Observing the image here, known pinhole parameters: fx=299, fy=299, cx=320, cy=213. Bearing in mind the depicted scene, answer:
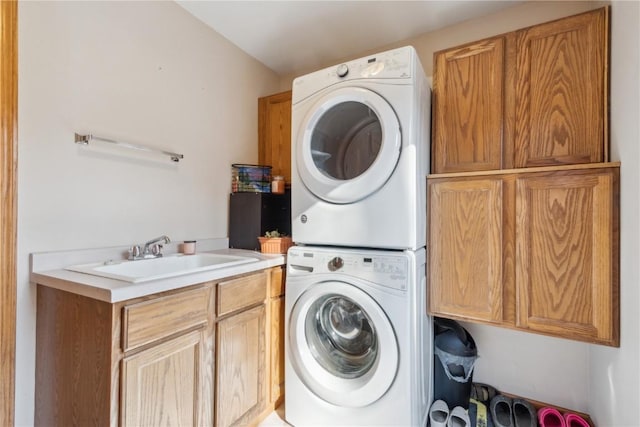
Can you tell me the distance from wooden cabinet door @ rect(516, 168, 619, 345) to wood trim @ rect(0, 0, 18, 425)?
→ 2140 mm

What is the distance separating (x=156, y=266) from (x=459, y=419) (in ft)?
5.89

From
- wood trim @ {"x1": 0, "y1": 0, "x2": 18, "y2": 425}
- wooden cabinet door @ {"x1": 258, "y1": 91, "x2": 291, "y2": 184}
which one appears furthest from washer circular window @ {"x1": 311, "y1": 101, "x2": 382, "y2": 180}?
wood trim @ {"x1": 0, "y1": 0, "x2": 18, "y2": 425}

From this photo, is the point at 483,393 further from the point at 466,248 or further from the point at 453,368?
the point at 466,248

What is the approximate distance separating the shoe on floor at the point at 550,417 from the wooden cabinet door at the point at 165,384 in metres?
1.75

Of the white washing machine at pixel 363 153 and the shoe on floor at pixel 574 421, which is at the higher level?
the white washing machine at pixel 363 153

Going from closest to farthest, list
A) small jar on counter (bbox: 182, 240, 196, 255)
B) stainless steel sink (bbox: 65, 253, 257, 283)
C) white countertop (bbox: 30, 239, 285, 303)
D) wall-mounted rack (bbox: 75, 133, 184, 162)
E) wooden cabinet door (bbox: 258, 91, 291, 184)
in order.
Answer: white countertop (bbox: 30, 239, 285, 303)
stainless steel sink (bbox: 65, 253, 257, 283)
wall-mounted rack (bbox: 75, 133, 184, 162)
small jar on counter (bbox: 182, 240, 196, 255)
wooden cabinet door (bbox: 258, 91, 291, 184)

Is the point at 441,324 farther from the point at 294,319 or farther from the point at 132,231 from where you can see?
the point at 132,231

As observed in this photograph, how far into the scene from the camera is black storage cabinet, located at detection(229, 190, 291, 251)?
2104 millimetres

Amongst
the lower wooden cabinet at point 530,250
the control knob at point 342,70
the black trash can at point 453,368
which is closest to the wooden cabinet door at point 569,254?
the lower wooden cabinet at point 530,250

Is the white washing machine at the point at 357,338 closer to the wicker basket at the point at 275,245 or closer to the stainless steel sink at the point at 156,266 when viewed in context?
the wicker basket at the point at 275,245

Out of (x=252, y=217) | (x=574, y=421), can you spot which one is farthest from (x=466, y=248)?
(x=252, y=217)

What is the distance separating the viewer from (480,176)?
1.46 meters

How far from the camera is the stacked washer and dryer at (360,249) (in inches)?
A: 52.7

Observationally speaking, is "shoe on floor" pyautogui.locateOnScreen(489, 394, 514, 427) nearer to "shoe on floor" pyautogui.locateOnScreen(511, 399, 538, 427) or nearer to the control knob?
"shoe on floor" pyautogui.locateOnScreen(511, 399, 538, 427)
